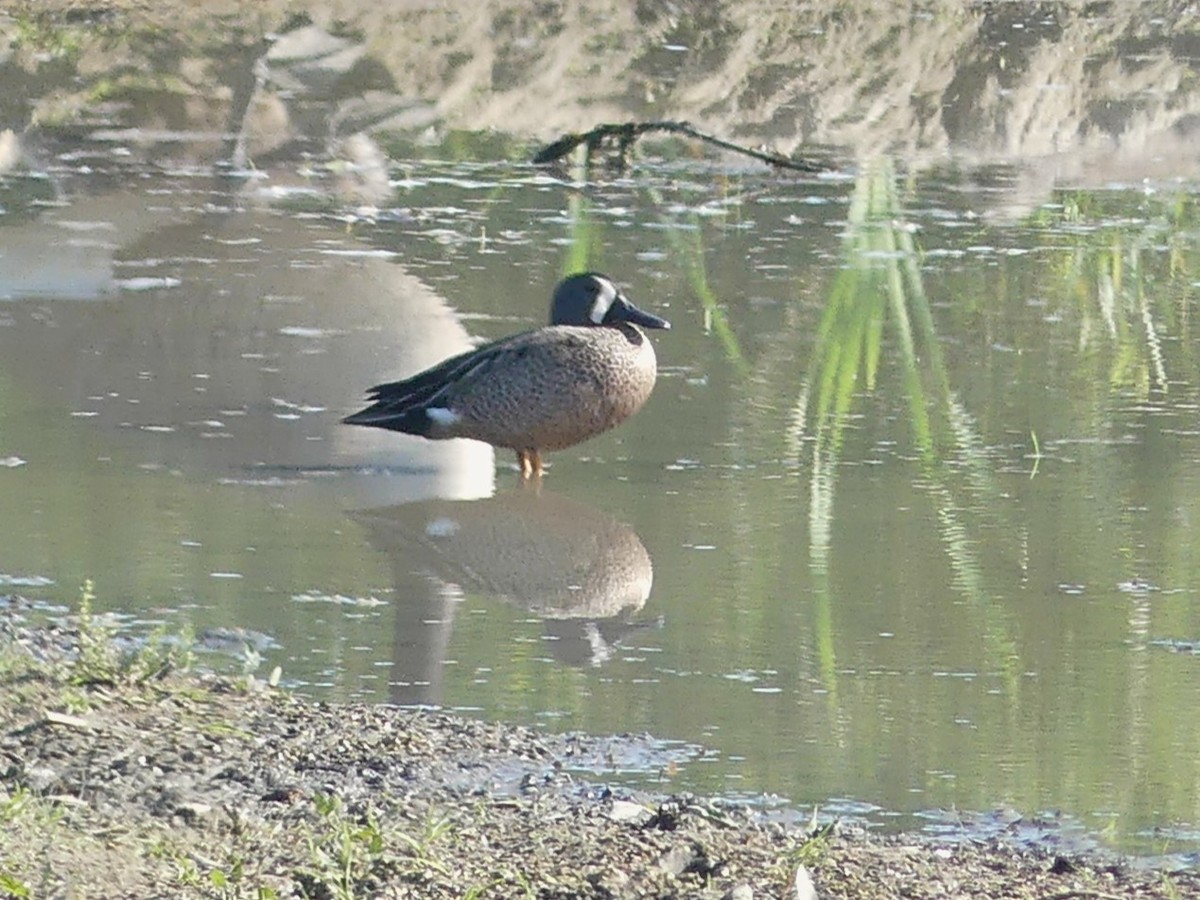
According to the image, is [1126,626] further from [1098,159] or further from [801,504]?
[1098,159]

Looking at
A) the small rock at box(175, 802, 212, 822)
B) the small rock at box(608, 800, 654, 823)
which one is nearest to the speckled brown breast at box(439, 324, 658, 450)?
the small rock at box(608, 800, 654, 823)

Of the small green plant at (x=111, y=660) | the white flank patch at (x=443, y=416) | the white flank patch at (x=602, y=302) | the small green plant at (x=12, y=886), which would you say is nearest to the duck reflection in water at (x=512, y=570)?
the white flank patch at (x=443, y=416)

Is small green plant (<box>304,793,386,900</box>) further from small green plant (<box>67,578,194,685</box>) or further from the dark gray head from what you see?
the dark gray head

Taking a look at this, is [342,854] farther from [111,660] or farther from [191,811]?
[111,660]

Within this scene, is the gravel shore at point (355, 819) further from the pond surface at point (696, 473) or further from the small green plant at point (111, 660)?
the pond surface at point (696, 473)

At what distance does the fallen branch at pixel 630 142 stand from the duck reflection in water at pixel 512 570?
436 cm

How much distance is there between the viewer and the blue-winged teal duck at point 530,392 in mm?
6312

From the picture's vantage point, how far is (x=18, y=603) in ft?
16.3

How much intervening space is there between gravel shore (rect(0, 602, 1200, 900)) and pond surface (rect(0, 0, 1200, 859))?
21cm

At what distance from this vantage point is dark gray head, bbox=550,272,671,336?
263 inches

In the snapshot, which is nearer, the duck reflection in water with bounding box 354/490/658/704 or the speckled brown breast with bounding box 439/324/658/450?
the duck reflection in water with bounding box 354/490/658/704

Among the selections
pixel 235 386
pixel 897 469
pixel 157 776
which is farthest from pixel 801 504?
pixel 157 776

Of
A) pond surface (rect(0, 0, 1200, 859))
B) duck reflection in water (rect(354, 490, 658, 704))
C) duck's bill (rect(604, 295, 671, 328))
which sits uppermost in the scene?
duck's bill (rect(604, 295, 671, 328))

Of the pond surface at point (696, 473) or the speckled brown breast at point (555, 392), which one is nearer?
the pond surface at point (696, 473)
